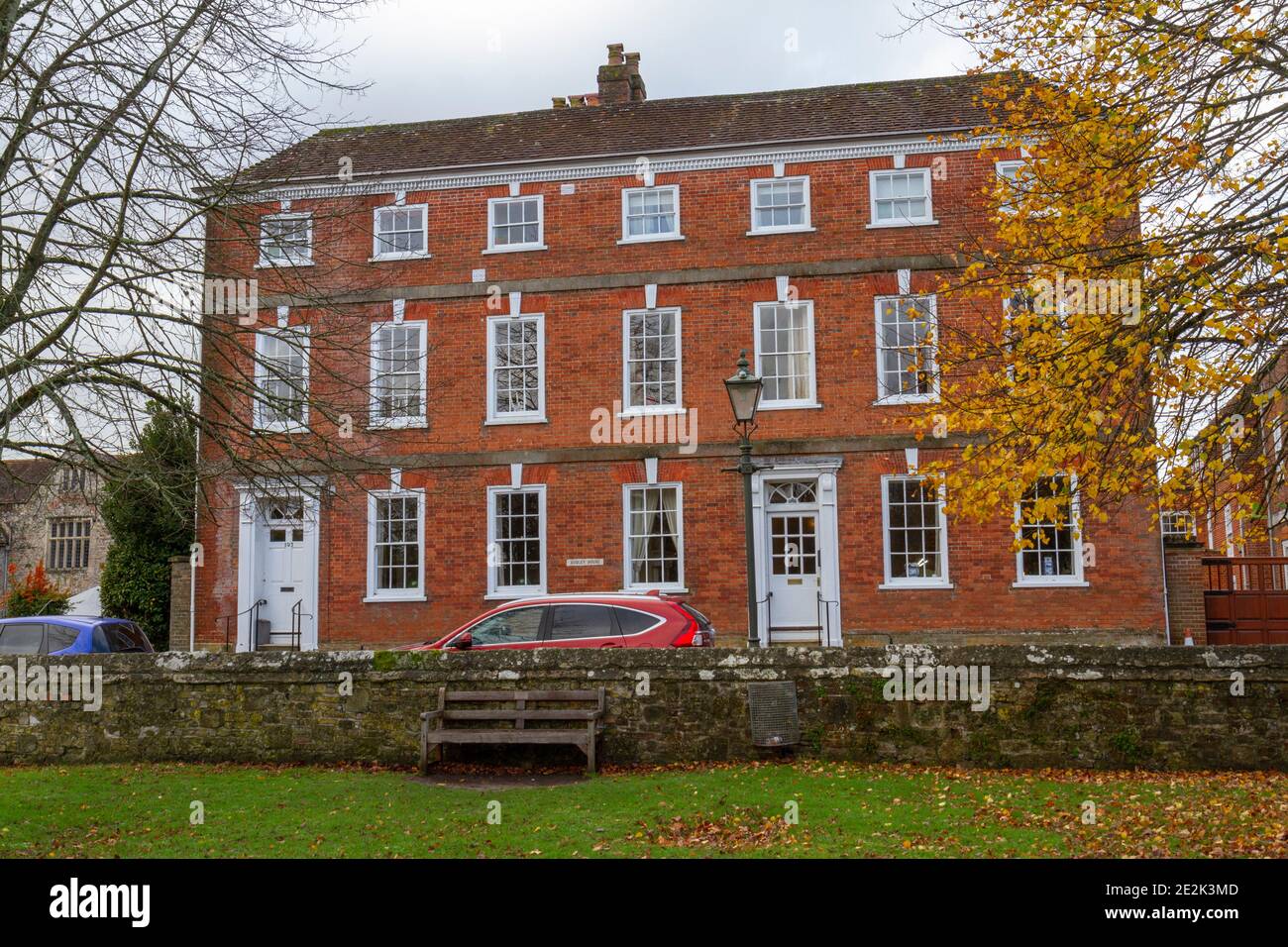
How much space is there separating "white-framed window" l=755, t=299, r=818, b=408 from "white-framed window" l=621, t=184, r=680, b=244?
2.48 m

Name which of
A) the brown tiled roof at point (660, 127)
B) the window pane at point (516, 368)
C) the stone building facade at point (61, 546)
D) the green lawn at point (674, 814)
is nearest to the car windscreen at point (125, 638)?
the green lawn at point (674, 814)

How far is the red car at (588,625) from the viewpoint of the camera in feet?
44.6

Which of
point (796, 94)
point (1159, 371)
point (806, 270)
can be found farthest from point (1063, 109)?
point (796, 94)

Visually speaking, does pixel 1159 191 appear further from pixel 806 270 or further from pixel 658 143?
pixel 658 143

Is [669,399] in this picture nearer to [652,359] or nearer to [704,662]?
[652,359]

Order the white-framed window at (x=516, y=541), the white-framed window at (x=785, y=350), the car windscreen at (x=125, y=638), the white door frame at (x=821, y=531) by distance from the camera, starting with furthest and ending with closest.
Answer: the white-framed window at (x=516, y=541) → the white-framed window at (x=785, y=350) → the white door frame at (x=821, y=531) → the car windscreen at (x=125, y=638)

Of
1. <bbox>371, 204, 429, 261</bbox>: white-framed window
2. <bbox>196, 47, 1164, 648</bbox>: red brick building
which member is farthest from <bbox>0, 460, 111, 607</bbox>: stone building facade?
<bbox>371, 204, 429, 261</bbox>: white-framed window

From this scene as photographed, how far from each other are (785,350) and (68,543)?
133 feet

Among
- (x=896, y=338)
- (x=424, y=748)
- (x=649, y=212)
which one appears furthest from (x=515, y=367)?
(x=424, y=748)

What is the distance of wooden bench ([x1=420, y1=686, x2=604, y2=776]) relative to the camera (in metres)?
11.1

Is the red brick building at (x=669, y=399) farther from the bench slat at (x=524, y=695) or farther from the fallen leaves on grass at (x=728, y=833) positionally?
the fallen leaves on grass at (x=728, y=833)

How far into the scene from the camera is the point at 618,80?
25.5m

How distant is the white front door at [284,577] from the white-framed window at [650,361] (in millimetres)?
6885

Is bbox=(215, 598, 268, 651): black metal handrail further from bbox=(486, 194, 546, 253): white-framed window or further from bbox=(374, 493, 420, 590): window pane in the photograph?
bbox=(486, 194, 546, 253): white-framed window
